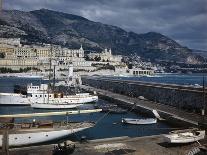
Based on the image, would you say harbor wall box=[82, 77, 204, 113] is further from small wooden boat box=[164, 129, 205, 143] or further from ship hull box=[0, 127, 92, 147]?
ship hull box=[0, 127, 92, 147]

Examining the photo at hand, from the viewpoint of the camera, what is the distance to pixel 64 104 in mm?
78062

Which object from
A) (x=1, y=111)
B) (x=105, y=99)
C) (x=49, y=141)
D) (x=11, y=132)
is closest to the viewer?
(x=11, y=132)

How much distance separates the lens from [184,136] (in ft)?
119

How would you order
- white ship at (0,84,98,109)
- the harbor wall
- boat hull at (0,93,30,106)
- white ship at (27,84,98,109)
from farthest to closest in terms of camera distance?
boat hull at (0,93,30,106) → white ship at (0,84,98,109) → white ship at (27,84,98,109) → the harbor wall

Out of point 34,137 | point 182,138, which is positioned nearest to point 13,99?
point 34,137

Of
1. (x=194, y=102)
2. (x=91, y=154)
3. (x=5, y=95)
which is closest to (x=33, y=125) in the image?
(x=91, y=154)

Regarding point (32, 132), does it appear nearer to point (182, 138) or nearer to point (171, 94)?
point (182, 138)

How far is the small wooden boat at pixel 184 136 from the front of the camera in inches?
1399

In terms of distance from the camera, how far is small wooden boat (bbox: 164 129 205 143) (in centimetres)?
3553

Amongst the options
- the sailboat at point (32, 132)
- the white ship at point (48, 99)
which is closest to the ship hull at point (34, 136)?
the sailboat at point (32, 132)

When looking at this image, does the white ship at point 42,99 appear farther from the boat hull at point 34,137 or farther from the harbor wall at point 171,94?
the boat hull at point 34,137

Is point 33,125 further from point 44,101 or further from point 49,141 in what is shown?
point 44,101

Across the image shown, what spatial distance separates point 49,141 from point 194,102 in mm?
32705

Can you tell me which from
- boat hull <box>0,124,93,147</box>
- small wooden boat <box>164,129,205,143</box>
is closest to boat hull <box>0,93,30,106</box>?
boat hull <box>0,124,93,147</box>
